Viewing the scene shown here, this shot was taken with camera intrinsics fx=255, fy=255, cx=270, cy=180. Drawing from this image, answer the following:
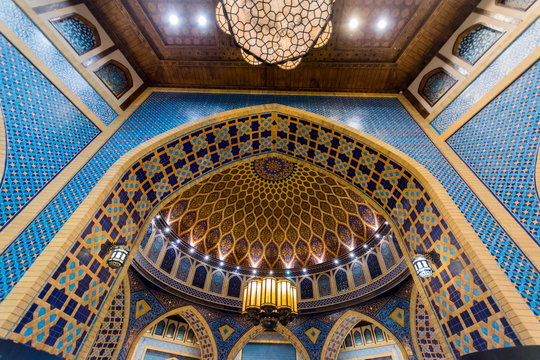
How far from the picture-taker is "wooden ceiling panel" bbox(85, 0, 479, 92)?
630 cm

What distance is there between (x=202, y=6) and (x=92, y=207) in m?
5.41

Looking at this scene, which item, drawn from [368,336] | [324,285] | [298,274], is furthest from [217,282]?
[368,336]

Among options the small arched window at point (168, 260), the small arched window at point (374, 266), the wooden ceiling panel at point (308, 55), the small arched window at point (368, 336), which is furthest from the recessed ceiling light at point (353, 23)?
the small arched window at point (368, 336)

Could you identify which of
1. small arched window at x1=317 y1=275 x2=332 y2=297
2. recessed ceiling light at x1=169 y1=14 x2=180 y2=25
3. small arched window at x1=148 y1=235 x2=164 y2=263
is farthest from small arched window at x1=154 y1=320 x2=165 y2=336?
recessed ceiling light at x1=169 y1=14 x2=180 y2=25

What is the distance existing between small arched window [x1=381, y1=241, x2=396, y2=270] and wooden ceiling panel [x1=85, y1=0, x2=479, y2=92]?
570 centimetres

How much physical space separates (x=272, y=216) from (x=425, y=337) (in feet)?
23.3

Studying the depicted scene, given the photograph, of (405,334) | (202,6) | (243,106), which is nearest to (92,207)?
(243,106)

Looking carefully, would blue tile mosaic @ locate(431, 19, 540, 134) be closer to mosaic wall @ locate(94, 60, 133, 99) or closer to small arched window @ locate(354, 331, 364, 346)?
mosaic wall @ locate(94, 60, 133, 99)

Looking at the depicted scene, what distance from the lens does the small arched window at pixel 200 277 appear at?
10594 mm

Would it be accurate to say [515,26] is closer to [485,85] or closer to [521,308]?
[485,85]

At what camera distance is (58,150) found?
4922 mm

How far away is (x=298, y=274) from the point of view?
11.6m

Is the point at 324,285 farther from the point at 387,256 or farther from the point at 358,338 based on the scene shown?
the point at 358,338

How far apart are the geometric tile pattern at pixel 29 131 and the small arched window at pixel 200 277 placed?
718 cm
